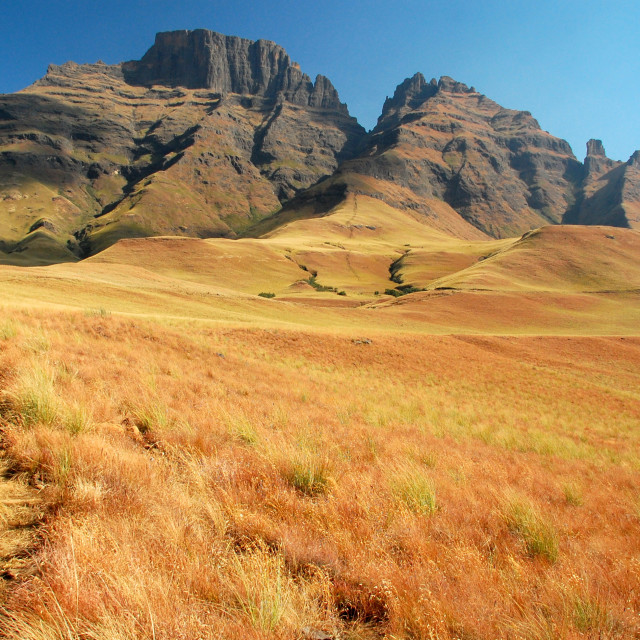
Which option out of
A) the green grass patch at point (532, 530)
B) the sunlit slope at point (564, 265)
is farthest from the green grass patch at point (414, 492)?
the sunlit slope at point (564, 265)

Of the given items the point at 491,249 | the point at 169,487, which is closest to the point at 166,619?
the point at 169,487

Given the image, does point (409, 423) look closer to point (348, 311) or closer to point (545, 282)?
point (348, 311)

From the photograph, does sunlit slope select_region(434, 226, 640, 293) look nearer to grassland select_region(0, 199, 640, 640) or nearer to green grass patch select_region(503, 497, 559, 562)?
grassland select_region(0, 199, 640, 640)

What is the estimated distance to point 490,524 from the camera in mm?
4355

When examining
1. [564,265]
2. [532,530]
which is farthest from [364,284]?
[532,530]

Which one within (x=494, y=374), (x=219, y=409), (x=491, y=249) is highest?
(x=491, y=249)

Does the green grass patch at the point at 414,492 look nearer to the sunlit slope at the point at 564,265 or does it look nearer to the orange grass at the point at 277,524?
the orange grass at the point at 277,524

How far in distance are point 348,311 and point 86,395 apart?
48.4 meters

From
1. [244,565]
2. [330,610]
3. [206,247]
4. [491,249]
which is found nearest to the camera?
[330,610]

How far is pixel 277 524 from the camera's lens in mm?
3668

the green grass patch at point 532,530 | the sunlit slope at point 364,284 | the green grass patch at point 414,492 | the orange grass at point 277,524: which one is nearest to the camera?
the orange grass at point 277,524

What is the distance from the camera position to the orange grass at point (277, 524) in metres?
2.50

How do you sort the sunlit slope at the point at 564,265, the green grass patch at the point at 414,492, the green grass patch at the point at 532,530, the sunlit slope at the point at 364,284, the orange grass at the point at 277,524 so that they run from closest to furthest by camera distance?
the orange grass at the point at 277,524 < the green grass patch at the point at 532,530 < the green grass patch at the point at 414,492 < the sunlit slope at the point at 364,284 < the sunlit slope at the point at 564,265

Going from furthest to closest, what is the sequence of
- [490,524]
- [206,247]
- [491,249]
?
[491,249] → [206,247] → [490,524]
